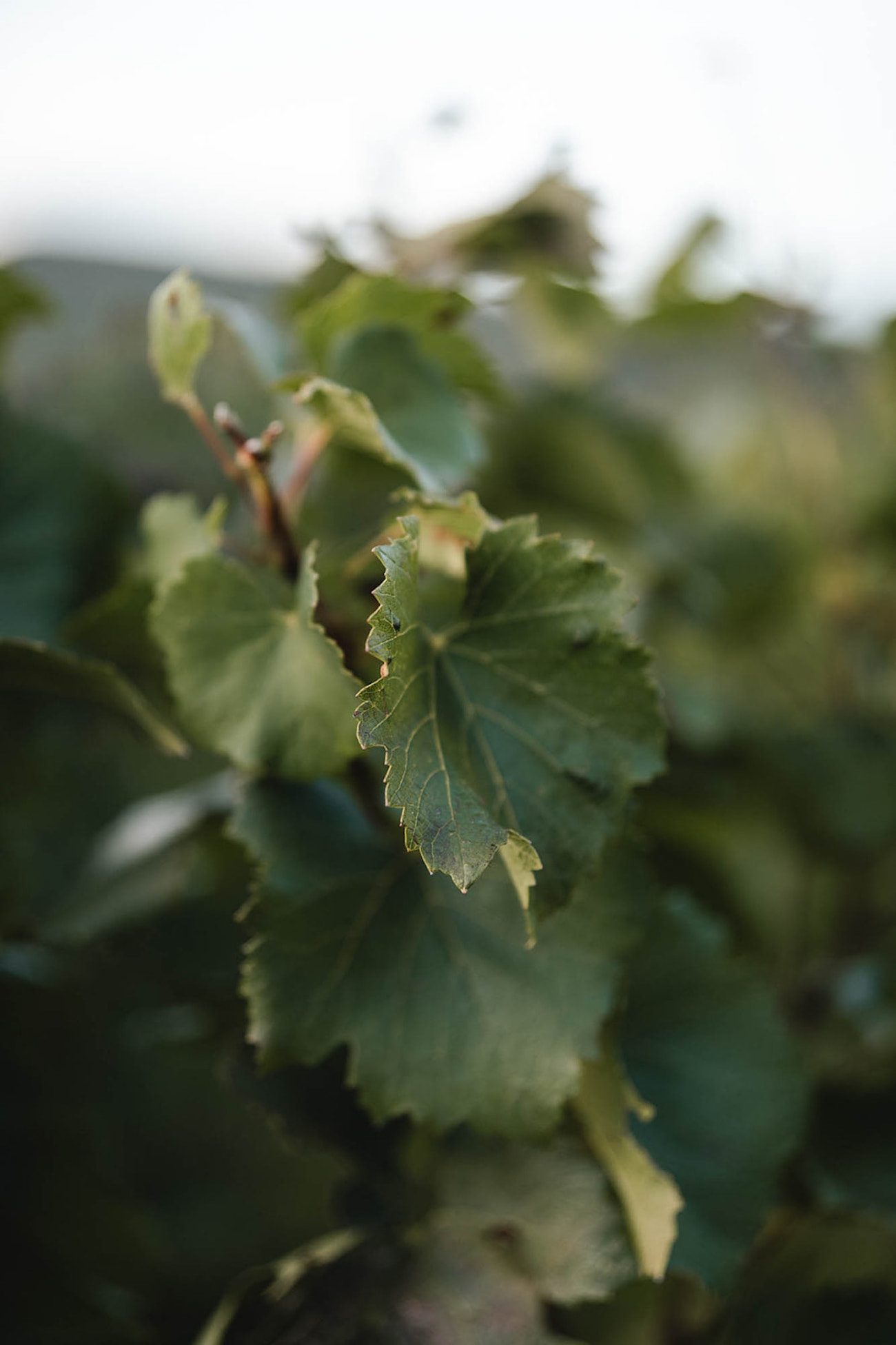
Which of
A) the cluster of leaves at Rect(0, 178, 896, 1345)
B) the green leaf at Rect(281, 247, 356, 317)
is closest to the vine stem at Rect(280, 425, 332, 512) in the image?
the cluster of leaves at Rect(0, 178, 896, 1345)

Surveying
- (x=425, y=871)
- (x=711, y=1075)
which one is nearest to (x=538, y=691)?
(x=425, y=871)

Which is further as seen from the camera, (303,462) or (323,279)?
(323,279)

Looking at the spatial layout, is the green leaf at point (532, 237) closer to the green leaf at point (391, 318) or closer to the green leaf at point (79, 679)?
the green leaf at point (391, 318)

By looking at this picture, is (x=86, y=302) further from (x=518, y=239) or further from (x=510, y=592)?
(x=510, y=592)

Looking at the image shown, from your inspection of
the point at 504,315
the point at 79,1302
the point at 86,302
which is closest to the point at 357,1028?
the point at 79,1302

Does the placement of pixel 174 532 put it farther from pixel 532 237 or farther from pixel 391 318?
pixel 532 237

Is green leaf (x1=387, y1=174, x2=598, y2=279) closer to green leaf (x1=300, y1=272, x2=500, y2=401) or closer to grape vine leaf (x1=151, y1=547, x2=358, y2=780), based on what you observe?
green leaf (x1=300, y1=272, x2=500, y2=401)

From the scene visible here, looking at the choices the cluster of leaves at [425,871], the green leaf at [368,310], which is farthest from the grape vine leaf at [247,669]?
the green leaf at [368,310]
